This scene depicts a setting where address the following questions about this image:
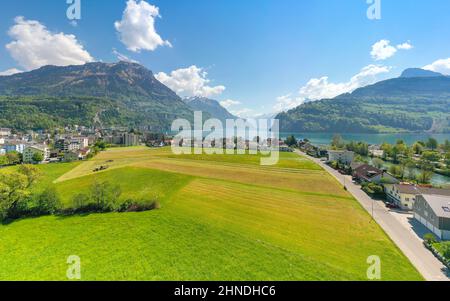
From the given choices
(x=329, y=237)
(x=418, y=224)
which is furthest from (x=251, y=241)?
(x=418, y=224)

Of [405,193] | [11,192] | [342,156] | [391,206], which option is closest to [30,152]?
→ [11,192]

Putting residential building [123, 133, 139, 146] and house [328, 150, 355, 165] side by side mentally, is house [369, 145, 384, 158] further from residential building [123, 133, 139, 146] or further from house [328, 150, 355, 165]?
residential building [123, 133, 139, 146]

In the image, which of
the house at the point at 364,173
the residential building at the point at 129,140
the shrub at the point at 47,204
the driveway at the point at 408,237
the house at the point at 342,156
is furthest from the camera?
the residential building at the point at 129,140

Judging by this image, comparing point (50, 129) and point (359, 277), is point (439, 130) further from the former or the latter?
point (50, 129)

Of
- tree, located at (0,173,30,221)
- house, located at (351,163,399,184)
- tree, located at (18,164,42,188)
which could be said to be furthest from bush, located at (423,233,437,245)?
tree, located at (18,164,42,188)

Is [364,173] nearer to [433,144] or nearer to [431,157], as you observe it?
[431,157]

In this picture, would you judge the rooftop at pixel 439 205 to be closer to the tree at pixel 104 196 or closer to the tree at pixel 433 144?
the tree at pixel 104 196

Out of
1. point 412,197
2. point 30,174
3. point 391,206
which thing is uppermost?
point 30,174
